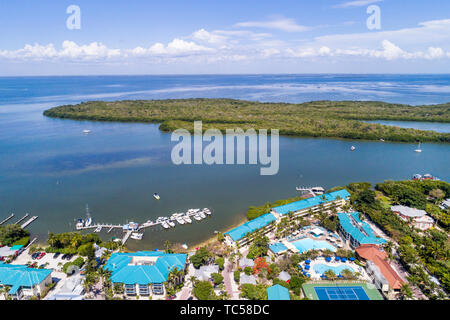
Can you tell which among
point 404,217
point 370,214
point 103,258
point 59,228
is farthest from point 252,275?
point 59,228

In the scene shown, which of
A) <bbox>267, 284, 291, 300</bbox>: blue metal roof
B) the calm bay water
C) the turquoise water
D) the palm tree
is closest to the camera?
the palm tree

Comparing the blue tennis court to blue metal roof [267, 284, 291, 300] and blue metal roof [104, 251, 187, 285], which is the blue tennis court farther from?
blue metal roof [104, 251, 187, 285]

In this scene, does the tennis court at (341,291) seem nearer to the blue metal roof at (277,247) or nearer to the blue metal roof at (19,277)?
the blue metal roof at (277,247)

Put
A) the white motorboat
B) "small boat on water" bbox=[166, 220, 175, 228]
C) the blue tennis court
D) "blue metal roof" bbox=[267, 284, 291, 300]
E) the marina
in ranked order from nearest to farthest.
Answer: "blue metal roof" bbox=[267, 284, 291, 300] < the blue tennis court < the marina < the white motorboat < "small boat on water" bbox=[166, 220, 175, 228]

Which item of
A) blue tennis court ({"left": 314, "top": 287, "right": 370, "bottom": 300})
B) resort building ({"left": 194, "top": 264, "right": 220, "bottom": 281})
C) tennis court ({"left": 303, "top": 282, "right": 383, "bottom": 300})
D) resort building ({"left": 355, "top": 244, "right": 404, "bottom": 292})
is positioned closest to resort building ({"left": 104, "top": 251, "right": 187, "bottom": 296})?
resort building ({"left": 194, "top": 264, "right": 220, "bottom": 281})

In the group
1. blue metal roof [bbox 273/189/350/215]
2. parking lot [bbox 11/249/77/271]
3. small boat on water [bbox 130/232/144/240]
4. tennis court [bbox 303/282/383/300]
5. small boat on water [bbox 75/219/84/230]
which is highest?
blue metal roof [bbox 273/189/350/215]

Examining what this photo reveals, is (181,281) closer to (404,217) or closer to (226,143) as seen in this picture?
(404,217)

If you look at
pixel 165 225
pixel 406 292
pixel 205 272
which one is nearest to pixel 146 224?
pixel 165 225
